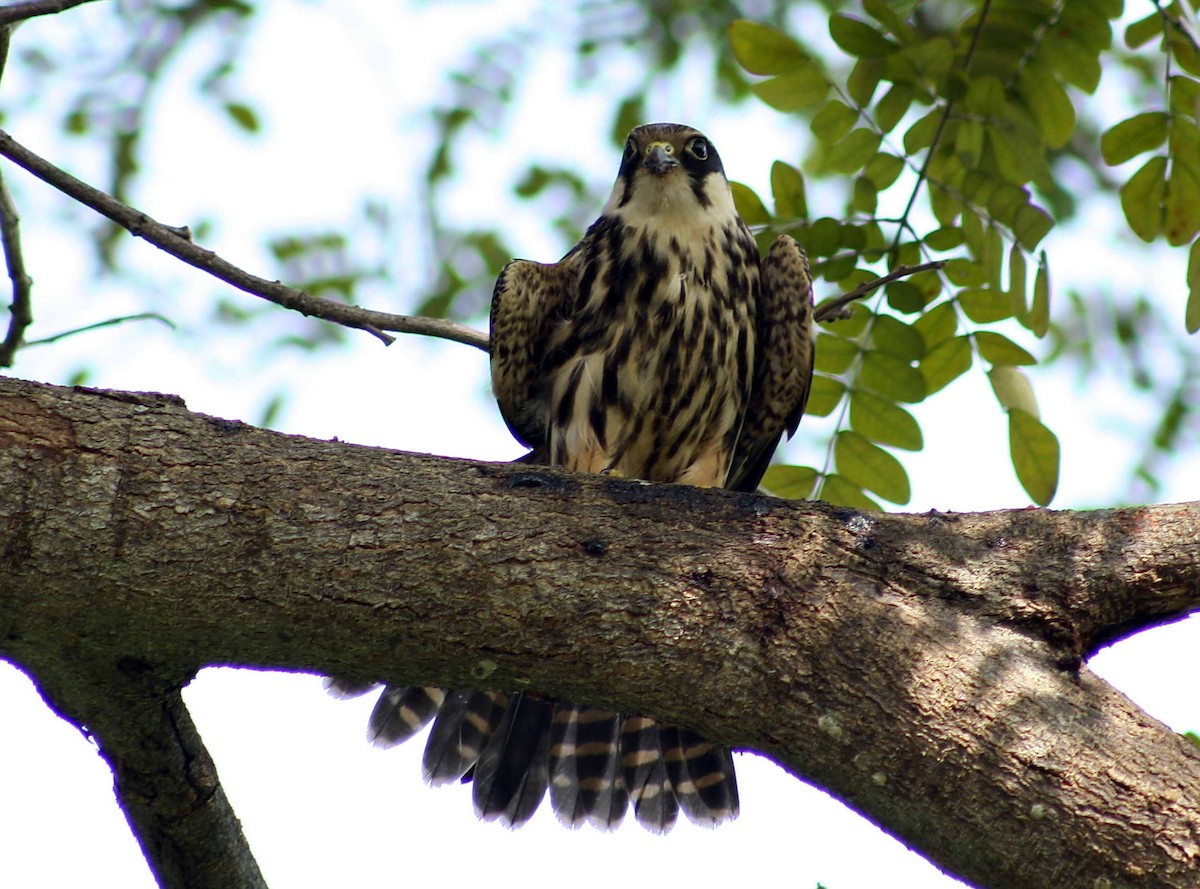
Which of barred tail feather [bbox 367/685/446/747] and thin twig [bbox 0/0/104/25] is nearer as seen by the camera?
thin twig [bbox 0/0/104/25]

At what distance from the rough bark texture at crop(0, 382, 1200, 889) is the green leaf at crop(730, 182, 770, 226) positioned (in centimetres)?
173

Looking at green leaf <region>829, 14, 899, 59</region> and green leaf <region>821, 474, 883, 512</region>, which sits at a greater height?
green leaf <region>829, 14, 899, 59</region>

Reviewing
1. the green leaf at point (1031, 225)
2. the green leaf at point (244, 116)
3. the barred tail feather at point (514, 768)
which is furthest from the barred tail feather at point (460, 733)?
the green leaf at point (244, 116)

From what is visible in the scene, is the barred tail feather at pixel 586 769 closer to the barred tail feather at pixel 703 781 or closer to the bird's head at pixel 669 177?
the barred tail feather at pixel 703 781

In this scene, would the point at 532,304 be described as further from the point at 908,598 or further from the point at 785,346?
the point at 908,598

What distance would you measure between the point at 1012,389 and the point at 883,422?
391 mm

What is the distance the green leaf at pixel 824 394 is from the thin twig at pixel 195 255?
128cm

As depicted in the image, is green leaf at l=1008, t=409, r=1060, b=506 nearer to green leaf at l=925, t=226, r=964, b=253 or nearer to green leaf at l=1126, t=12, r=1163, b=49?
green leaf at l=925, t=226, r=964, b=253

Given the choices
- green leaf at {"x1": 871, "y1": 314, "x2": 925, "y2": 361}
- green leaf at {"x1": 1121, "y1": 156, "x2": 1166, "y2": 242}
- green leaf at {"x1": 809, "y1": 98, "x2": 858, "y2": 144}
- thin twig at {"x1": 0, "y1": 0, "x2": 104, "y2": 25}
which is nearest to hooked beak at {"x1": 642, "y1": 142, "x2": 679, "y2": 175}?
green leaf at {"x1": 809, "y1": 98, "x2": 858, "y2": 144}

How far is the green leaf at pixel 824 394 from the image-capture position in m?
4.15

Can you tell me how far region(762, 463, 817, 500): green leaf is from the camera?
4066 millimetres

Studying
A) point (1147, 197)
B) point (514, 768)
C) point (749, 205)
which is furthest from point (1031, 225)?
point (514, 768)

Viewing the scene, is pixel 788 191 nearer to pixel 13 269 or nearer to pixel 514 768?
pixel 514 768

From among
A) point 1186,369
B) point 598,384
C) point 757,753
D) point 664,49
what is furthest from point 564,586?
point 1186,369
